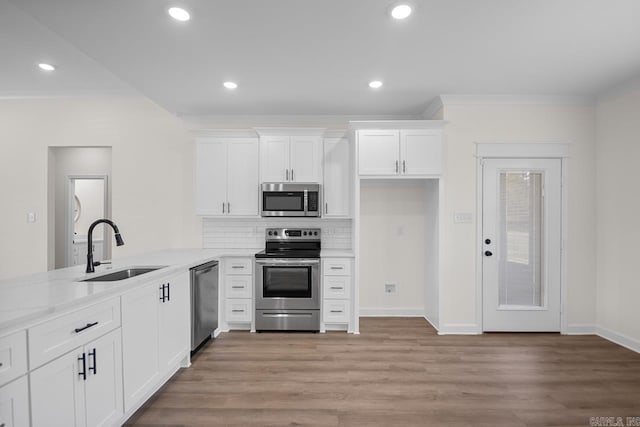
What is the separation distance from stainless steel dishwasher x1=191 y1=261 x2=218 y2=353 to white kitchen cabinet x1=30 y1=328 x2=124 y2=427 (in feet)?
3.89

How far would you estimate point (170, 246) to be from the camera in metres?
4.53

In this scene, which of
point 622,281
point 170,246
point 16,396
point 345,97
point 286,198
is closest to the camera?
point 16,396

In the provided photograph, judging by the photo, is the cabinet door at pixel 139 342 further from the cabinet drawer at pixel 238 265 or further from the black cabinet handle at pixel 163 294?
the cabinet drawer at pixel 238 265

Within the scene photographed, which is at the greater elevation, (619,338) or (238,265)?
(238,265)

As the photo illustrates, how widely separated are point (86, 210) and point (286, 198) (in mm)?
3098

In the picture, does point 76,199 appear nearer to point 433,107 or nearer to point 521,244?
A: point 433,107

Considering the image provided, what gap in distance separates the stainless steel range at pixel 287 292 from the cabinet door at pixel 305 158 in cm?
102

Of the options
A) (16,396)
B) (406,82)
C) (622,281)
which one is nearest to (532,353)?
(622,281)

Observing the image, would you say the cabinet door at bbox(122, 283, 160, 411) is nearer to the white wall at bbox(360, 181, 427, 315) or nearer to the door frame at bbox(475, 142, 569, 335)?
the white wall at bbox(360, 181, 427, 315)

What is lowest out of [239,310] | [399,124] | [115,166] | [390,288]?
[239,310]

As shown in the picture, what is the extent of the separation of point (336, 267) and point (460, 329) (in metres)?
1.64

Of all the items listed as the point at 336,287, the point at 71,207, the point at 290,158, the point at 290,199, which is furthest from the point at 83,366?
the point at 71,207

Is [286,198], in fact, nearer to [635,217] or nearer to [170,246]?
[170,246]

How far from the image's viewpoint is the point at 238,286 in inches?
158
